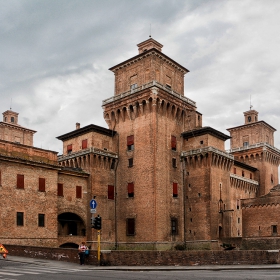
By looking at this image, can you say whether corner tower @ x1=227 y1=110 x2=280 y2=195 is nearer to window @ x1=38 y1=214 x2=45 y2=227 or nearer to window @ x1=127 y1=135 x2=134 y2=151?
window @ x1=127 y1=135 x2=134 y2=151

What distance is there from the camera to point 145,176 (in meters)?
48.9

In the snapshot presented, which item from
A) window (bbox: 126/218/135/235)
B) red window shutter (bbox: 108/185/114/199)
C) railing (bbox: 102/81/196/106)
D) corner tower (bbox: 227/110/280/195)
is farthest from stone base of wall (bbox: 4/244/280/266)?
corner tower (bbox: 227/110/280/195)

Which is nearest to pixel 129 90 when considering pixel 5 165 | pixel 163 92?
pixel 163 92

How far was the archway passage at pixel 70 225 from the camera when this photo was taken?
4819 cm

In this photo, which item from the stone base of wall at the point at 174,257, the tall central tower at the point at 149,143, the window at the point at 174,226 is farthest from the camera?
the window at the point at 174,226

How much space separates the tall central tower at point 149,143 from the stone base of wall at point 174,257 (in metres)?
19.4

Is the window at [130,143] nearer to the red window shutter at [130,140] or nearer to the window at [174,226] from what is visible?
the red window shutter at [130,140]

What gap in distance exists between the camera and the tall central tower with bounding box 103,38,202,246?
4812 centimetres

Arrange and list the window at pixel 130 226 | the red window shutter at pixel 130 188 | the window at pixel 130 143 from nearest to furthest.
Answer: the window at pixel 130 226
the red window shutter at pixel 130 188
the window at pixel 130 143

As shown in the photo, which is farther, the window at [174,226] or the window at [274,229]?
the window at [274,229]

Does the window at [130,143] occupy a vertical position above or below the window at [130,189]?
above

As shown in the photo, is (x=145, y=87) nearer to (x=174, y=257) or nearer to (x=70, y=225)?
(x=70, y=225)

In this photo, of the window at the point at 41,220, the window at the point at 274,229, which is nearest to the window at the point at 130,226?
the window at the point at 41,220

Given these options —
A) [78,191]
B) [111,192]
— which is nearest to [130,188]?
[111,192]
